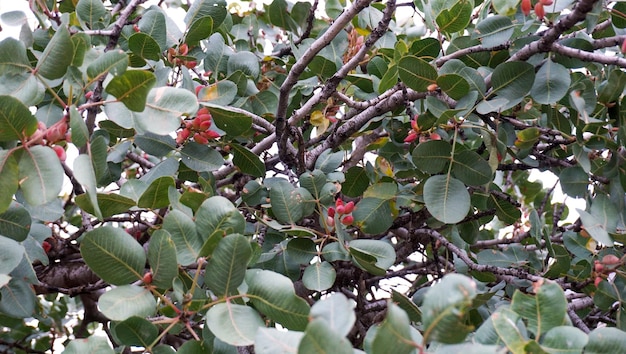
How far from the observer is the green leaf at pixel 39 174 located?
85 cm

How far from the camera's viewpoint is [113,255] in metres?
0.87

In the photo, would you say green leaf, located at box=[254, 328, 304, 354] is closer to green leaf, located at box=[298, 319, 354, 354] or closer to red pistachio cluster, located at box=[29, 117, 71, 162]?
green leaf, located at box=[298, 319, 354, 354]

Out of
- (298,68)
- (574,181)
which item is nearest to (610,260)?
(574,181)

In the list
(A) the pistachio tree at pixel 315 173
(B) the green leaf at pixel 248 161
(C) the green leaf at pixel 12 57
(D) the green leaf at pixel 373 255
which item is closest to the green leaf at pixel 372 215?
(A) the pistachio tree at pixel 315 173

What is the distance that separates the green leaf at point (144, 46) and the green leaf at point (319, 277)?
48cm

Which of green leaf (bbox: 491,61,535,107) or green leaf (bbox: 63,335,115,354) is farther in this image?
green leaf (bbox: 491,61,535,107)

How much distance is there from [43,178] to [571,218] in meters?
1.95

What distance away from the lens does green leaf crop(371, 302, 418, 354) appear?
598 millimetres

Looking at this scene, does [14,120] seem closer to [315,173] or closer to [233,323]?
[233,323]

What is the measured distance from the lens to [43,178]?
0.86 m

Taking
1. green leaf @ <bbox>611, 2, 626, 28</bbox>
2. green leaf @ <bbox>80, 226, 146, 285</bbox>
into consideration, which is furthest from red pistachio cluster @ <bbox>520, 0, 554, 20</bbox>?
green leaf @ <bbox>80, 226, 146, 285</bbox>

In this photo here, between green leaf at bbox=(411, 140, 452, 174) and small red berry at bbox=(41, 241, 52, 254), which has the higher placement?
green leaf at bbox=(411, 140, 452, 174)

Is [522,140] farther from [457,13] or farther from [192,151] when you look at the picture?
[192,151]

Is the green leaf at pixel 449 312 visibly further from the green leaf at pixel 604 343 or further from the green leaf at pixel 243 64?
the green leaf at pixel 243 64
